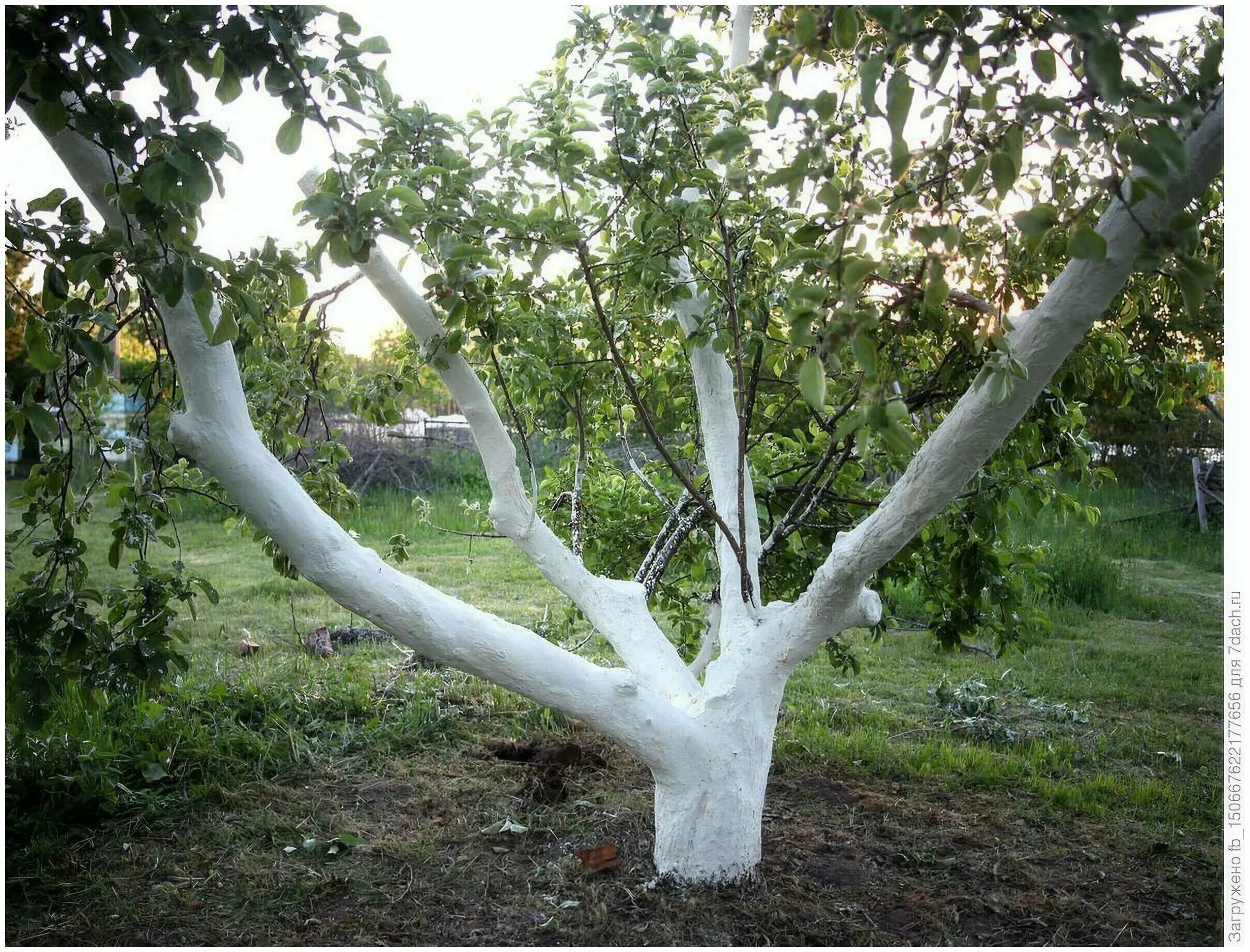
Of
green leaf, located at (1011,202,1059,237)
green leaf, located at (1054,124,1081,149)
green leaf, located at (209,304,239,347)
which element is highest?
green leaf, located at (1054,124,1081,149)

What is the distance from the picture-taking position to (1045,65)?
155 cm

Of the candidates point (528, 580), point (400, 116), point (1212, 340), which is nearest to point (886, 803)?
point (400, 116)

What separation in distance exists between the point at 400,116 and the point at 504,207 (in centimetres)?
30

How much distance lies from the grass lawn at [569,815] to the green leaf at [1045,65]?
76.0 inches

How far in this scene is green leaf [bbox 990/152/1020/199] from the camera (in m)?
1.40

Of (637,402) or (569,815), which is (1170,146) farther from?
(569,815)

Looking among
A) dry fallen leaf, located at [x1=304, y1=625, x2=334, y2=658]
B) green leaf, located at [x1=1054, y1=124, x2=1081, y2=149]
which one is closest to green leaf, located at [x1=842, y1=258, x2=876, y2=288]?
green leaf, located at [x1=1054, y1=124, x2=1081, y2=149]

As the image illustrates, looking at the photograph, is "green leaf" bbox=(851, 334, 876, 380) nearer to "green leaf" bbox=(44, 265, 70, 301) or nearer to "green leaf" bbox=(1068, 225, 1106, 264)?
"green leaf" bbox=(1068, 225, 1106, 264)

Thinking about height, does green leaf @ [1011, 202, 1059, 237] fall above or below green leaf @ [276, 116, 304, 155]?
below

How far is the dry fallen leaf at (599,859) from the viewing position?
2.63m

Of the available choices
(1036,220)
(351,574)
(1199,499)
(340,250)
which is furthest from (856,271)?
(1199,499)

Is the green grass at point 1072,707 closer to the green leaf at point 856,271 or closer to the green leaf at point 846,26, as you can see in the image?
the green leaf at point 856,271

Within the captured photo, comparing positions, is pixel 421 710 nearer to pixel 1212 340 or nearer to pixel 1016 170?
pixel 1016 170

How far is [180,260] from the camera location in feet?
5.73
